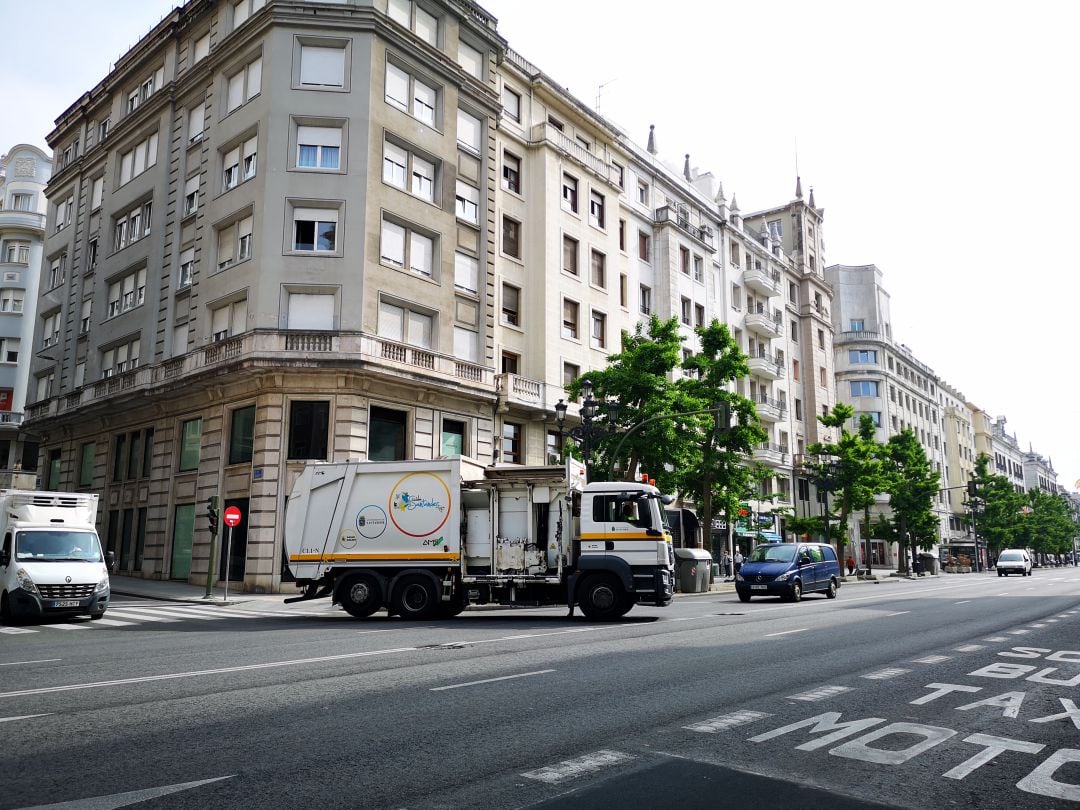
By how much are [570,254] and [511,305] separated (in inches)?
178

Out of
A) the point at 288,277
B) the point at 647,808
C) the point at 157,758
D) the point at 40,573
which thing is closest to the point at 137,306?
the point at 288,277

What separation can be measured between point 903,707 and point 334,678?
5792mm

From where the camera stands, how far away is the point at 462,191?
3198 cm

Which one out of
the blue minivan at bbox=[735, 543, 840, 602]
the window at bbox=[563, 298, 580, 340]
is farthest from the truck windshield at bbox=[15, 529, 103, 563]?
the window at bbox=[563, 298, 580, 340]

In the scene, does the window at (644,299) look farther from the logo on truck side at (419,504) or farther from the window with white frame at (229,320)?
the logo on truck side at (419,504)

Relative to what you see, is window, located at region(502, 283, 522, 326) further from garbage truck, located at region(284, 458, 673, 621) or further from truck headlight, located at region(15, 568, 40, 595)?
truck headlight, located at region(15, 568, 40, 595)

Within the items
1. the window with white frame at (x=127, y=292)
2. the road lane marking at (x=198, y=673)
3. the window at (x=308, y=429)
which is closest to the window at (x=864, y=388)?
the window at (x=308, y=429)

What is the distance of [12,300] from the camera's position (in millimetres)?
51812

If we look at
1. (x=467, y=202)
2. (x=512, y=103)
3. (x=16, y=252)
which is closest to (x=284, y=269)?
(x=467, y=202)

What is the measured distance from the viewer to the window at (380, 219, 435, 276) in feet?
93.4

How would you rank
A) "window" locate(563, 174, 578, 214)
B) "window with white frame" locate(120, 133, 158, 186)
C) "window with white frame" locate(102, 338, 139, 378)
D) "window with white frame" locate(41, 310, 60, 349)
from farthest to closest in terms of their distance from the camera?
"window with white frame" locate(41, 310, 60, 349) → "window" locate(563, 174, 578, 214) → "window with white frame" locate(120, 133, 158, 186) → "window with white frame" locate(102, 338, 139, 378)

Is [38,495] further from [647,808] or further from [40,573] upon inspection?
[647,808]

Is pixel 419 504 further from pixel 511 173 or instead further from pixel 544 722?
pixel 511 173

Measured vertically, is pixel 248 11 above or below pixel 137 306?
above
